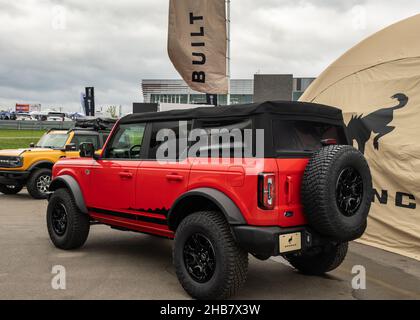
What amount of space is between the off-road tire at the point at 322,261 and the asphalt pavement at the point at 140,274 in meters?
0.12

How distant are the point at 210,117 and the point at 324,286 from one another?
2295 mm

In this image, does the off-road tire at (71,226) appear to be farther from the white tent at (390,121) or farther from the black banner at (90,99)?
the black banner at (90,99)

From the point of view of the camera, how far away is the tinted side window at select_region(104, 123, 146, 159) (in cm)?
572

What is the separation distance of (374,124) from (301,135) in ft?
11.6

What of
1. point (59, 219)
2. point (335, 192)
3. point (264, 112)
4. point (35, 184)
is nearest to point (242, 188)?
point (264, 112)

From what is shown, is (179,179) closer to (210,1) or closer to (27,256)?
(27,256)

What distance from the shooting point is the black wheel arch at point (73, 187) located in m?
6.24

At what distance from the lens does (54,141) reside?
41.5ft

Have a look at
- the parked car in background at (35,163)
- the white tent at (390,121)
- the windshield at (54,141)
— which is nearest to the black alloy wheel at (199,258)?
the white tent at (390,121)

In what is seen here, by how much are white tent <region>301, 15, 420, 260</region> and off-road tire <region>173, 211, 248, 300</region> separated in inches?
147

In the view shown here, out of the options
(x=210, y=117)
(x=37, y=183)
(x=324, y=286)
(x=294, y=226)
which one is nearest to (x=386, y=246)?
(x=324, y=286)

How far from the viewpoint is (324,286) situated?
5156 mm

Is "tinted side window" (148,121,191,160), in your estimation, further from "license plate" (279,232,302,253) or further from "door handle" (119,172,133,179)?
"license plate" (279,232,302,253)

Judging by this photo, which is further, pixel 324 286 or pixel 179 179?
pixel 324 286
